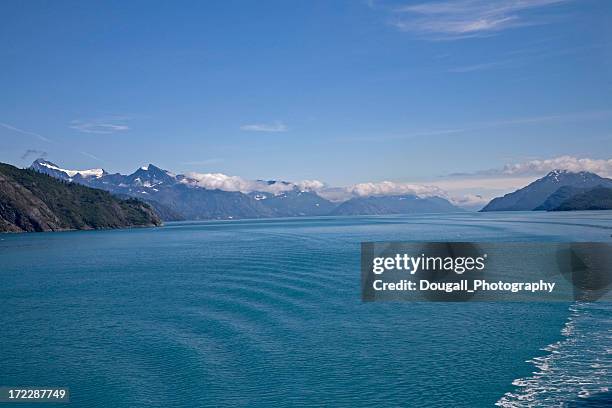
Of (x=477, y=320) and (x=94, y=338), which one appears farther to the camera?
(x=477, y=320)

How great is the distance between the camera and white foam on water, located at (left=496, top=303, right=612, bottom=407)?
35125 millimetres

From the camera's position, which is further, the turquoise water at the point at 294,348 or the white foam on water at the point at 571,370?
the turquoise water at the point at 294,348

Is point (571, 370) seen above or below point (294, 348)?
above

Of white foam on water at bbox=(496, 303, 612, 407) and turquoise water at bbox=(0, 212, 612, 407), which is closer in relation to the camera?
white foam on water at bbox=(496, 303, 612, 407)

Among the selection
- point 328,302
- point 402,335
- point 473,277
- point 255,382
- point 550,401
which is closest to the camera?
point 550,401

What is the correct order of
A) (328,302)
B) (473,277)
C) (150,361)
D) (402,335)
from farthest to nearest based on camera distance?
(473,277) < (328,302) < (402,335) < (150,361)

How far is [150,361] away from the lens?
4309cm

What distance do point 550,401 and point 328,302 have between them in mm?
33714

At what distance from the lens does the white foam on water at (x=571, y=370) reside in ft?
115

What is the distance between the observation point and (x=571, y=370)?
39.9 metres

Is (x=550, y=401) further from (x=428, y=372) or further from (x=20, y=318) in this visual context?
(x=20, y=318)

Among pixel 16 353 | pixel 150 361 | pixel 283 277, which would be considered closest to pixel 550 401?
pixel 150 361

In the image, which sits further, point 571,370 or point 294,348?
point 294,348

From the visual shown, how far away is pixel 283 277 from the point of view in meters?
83.7
